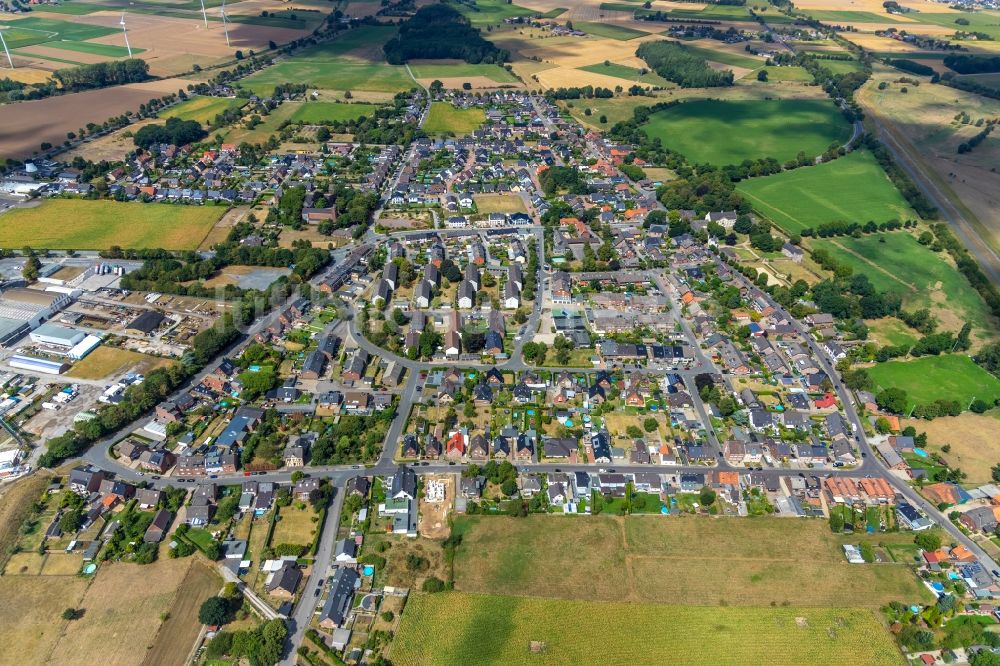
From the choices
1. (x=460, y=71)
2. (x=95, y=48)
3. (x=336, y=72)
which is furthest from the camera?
(x=95, y=48)

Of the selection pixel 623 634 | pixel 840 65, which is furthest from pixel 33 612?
pixel 840 65

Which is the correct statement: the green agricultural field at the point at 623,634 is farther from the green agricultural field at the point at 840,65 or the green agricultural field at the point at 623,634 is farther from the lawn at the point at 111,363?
the green agricultural field at the point at 840,65

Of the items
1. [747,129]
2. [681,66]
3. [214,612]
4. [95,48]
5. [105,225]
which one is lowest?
[214,612]

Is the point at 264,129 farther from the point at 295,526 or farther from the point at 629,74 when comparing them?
the point at 295,526

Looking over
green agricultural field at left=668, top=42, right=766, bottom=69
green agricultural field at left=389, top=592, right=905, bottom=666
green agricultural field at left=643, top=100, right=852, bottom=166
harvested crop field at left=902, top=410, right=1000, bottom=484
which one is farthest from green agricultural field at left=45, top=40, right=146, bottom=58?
harvested crop field at left=902, top=410, right=1000, bottom=484

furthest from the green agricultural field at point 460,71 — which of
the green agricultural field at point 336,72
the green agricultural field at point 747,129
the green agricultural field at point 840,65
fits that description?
the green agricultural field at point 840,65

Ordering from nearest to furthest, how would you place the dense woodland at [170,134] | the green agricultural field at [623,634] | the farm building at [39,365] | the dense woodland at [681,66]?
the green agricultural field at [623,634], the farm building at [39,365], the dense woodland at [170,134], the dense woodland at [681,66]

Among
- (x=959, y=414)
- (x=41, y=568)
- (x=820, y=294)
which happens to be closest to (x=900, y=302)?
(x=820, y=294)
